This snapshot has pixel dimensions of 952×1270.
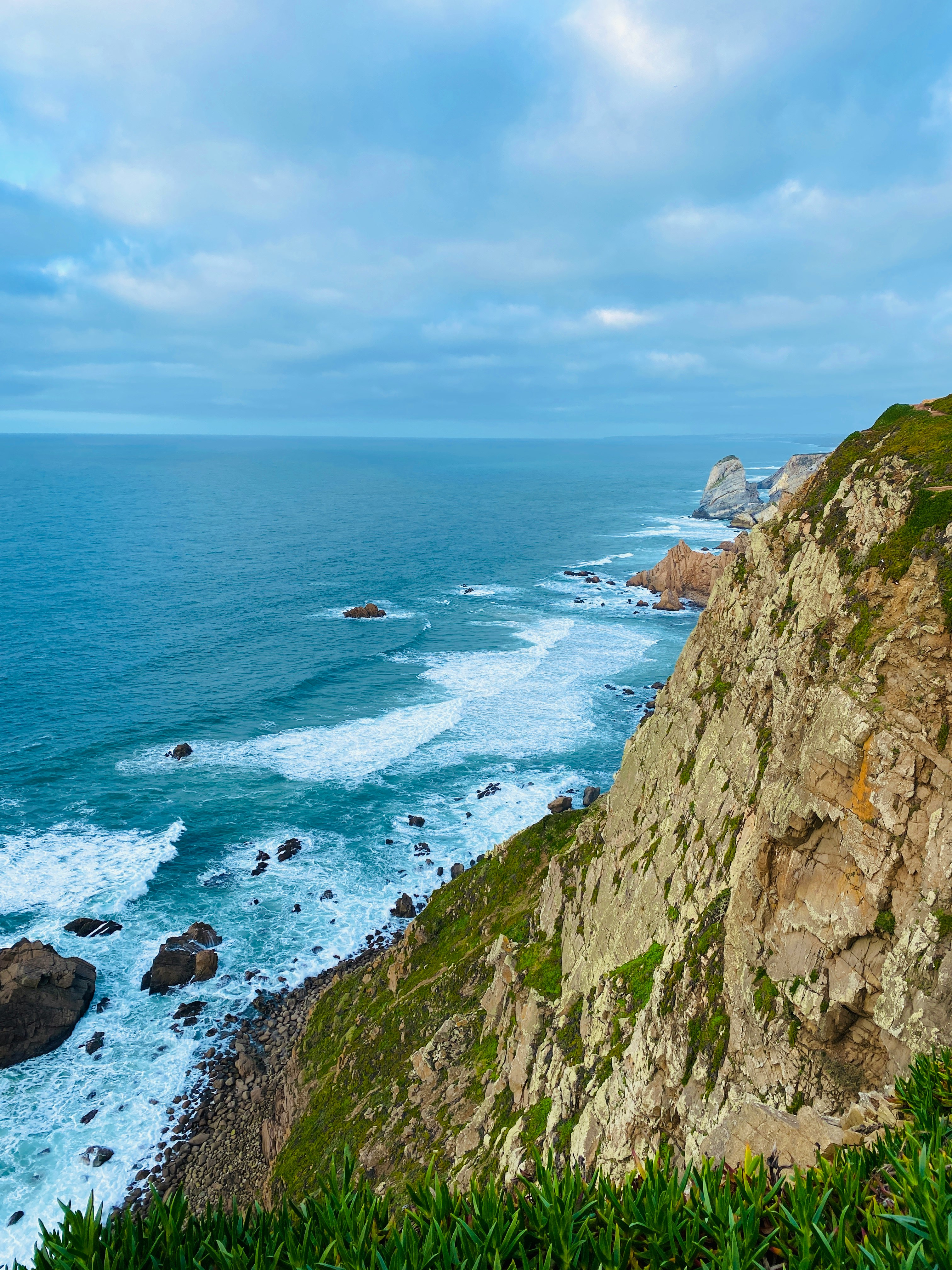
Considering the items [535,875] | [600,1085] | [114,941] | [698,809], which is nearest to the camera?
[600,1085]

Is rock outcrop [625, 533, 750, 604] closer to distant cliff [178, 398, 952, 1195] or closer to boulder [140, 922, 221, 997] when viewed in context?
boulder [140, 922, 221, 997]

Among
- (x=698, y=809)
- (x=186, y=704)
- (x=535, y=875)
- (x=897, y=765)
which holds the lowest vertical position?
(x=186, y=704)

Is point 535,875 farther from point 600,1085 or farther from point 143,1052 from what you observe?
point 143,1052

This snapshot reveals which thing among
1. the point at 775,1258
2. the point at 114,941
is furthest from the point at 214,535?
the point at 775,1258

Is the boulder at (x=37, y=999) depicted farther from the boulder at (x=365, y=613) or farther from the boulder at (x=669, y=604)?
the boulder at (x=669, y=604)

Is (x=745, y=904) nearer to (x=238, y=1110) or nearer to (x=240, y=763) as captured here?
(x=238, y=1110)

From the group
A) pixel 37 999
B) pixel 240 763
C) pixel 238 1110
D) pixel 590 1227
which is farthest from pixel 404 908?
pixel 590 1227

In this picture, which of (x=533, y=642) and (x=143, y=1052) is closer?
(x=143, y=1052)

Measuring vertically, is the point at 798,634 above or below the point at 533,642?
above
